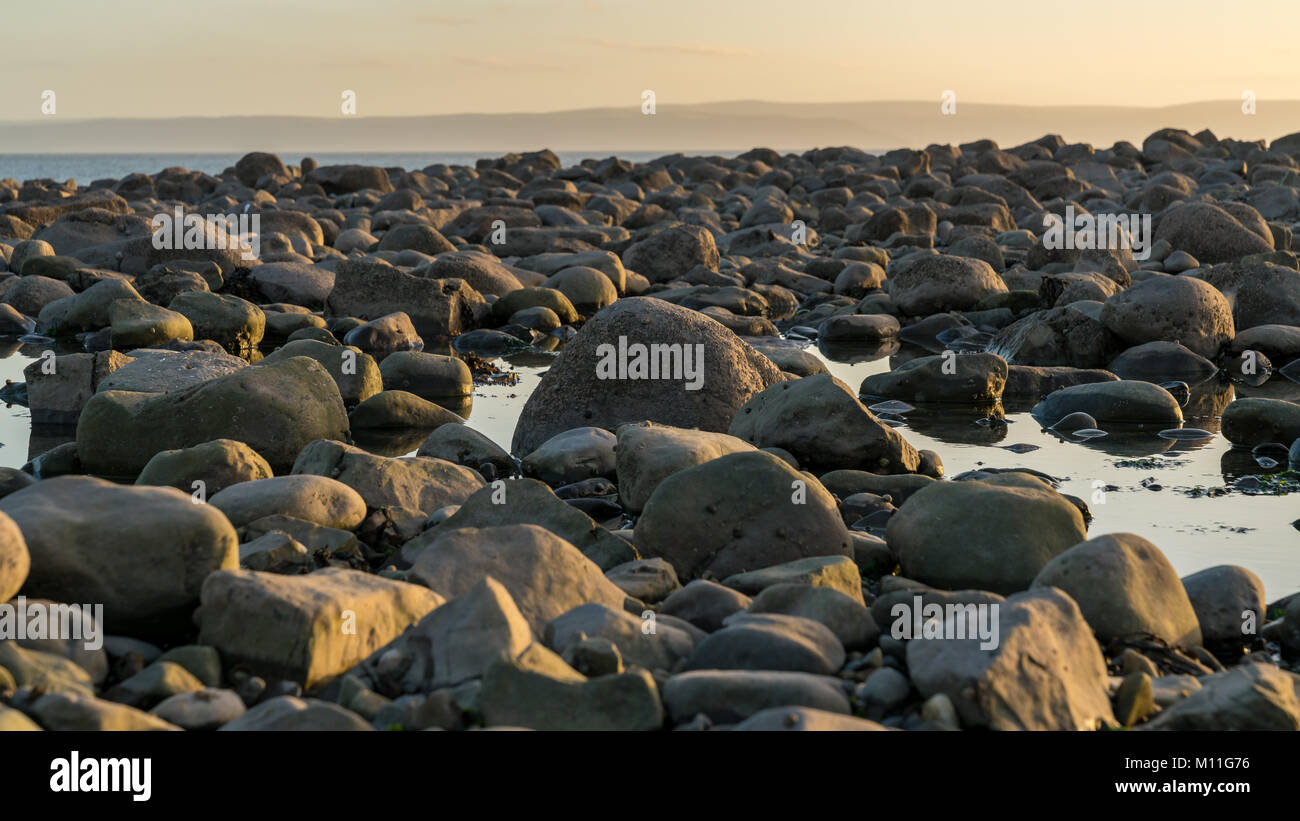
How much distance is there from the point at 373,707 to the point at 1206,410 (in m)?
7.58

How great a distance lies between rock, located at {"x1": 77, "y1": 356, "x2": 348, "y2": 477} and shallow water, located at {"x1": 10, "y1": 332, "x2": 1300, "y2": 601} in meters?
0.73

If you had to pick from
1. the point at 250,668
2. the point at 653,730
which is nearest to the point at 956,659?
the point at 653,730

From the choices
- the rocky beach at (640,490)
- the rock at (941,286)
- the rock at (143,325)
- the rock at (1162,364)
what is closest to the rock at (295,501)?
the rocky beach at (640,490)

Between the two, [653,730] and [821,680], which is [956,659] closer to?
[821,680]

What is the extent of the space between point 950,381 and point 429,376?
13.2 ft

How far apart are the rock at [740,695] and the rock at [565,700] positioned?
0.08m

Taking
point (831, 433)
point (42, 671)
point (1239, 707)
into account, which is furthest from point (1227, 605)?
point (42, 671)

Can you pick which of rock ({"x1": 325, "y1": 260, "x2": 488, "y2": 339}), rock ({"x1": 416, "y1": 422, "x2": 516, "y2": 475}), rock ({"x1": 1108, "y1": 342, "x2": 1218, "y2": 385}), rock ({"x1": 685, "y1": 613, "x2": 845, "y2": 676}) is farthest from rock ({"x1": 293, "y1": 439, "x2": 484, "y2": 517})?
rock ({"x1": 325, "y1": 260, "x2": 488, "y2": 339})

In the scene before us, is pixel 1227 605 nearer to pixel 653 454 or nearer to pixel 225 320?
pixel 653 454

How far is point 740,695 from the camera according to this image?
3.73 metres

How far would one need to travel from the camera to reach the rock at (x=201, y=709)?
3.66 meters

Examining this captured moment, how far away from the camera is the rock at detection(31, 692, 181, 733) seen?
339 cm

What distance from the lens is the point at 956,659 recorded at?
12.4 feet

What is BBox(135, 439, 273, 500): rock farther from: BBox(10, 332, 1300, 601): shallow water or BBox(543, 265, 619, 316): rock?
BBox(543, 265, 619, 316): rock
